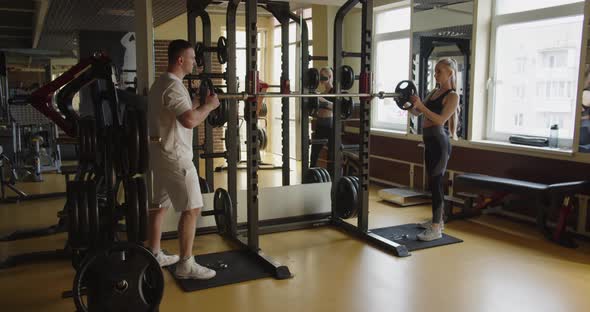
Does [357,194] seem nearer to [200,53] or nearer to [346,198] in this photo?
[346,198]

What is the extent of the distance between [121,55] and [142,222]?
250 inches

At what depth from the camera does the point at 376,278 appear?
11.2 feet

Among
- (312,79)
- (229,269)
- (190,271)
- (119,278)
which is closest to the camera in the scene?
(119,278)

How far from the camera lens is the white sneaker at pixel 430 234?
423 centimetres

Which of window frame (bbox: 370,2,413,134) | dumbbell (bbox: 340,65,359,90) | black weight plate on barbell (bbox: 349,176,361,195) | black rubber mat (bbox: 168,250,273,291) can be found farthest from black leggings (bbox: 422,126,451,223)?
window frame (bbox: 370,2,413,134)

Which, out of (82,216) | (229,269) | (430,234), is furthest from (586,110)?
(82,216)

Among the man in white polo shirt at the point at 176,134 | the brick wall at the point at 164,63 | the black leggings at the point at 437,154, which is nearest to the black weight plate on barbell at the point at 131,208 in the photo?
the man in white polo shirt at the point at 176,134

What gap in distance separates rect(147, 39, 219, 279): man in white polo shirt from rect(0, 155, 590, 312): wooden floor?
1.84 feet

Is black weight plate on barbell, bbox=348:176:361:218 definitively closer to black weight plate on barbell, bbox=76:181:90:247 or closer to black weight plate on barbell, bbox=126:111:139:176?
black weight plate on barbell, bbox=126:111:139:176

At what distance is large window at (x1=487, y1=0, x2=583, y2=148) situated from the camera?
183 inches

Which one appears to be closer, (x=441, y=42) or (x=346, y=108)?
(x=346, y=108)

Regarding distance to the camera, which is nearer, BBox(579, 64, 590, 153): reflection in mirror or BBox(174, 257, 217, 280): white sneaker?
BBox(174, 257, 217, 280): white sneaker

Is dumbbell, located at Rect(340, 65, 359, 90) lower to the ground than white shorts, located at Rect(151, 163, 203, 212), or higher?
higher

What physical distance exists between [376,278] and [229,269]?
3.35 ft
